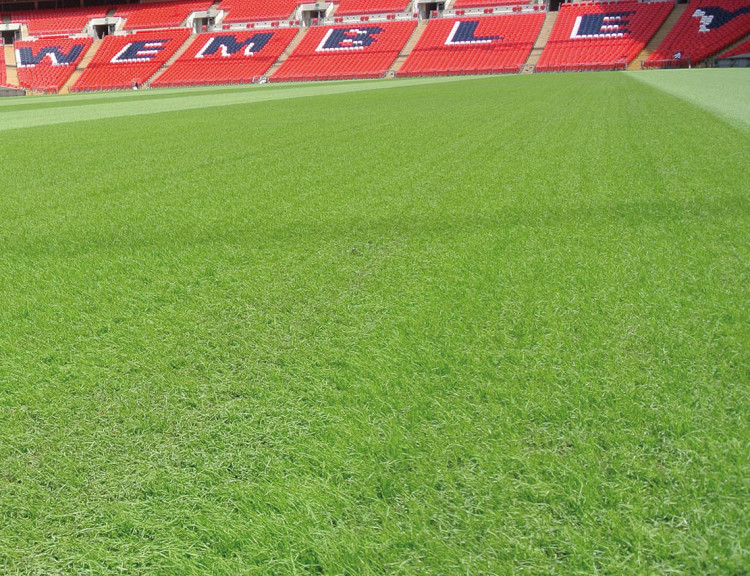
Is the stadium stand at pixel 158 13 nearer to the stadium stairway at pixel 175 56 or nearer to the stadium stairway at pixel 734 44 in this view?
the stadium stairway at pixel 175 56

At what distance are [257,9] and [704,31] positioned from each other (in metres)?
29.6

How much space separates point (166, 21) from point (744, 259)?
48.8 m

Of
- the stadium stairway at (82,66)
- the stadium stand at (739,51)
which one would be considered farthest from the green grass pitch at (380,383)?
the stadium stairway at (82,66)

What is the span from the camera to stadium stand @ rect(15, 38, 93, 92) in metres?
38.5

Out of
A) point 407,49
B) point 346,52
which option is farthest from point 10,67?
point 407,49

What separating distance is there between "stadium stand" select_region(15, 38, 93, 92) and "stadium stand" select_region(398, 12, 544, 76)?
22.8m

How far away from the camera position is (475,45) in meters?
Result: 36.6

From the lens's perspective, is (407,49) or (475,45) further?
(407,49)

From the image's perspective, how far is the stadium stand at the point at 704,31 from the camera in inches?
1212

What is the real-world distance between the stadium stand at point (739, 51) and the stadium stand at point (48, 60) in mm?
38476

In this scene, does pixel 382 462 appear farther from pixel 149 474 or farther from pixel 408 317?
pixel 408 317

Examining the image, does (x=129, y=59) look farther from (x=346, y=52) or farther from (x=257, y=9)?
(x=346, y=52)

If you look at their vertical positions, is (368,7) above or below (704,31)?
above

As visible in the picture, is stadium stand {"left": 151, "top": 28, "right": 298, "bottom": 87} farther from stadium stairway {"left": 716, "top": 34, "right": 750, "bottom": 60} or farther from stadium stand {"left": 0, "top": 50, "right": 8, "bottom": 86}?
stadium stairway {"left": 716, "top": 34, "right": 750, "bottom": 60}
